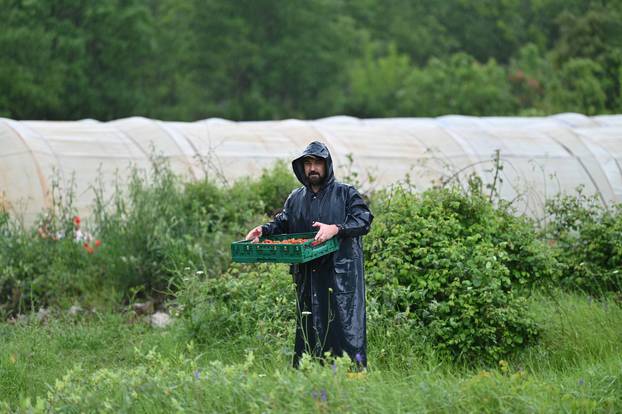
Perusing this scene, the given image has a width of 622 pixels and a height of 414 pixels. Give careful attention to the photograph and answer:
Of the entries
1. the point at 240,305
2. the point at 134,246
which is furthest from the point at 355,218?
the point at 134,246

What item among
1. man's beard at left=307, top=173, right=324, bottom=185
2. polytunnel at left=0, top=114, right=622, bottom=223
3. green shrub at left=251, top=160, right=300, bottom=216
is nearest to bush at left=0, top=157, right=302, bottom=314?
green shrub at left=251, top=160, right=300, bottom=216

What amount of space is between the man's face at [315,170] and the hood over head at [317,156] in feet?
0.09

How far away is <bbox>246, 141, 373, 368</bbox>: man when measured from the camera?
18.1ft

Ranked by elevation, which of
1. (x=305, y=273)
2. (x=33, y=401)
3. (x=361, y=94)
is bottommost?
(x=33, y=401)

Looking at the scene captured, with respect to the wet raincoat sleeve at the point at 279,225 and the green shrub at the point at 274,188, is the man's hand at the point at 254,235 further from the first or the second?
the green shrub at the point at 274,188

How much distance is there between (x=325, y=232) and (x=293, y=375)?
34.3 inches

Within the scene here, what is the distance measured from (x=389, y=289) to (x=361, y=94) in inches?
1132

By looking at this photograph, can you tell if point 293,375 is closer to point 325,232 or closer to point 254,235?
point 325,232

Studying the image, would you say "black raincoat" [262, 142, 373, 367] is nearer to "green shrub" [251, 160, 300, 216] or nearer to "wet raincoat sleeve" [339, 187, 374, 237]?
"wet raincoat sleeve" [339, 187, 374, 237]

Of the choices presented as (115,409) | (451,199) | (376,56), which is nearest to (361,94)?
(376,56)

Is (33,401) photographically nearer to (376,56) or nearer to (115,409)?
(115,409)

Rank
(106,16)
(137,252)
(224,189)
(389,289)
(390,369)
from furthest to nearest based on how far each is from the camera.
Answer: (106,16) < (224,189) < (137,252) < (389,289) < (390,369)

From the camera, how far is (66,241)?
9.35 metres

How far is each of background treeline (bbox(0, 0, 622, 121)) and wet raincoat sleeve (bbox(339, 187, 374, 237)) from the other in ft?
60.6
